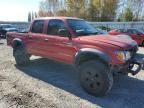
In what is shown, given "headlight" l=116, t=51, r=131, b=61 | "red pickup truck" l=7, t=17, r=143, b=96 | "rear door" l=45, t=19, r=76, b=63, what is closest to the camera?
"headlight" l=116, t=51, r=131, b=61

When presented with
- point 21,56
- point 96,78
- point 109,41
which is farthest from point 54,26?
point 96,78

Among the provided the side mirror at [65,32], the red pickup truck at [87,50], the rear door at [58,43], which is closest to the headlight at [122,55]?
the red pickup truck at [87,50]

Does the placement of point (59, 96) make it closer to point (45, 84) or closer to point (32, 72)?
point (45, 84)

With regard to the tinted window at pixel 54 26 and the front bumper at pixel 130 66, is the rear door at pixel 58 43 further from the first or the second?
the front bumper at pixel 130 66

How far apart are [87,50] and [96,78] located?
724 millimetres

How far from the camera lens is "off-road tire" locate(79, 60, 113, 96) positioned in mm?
5480

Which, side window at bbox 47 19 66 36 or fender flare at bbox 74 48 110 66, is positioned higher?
side window at bbox 47 19 66 36

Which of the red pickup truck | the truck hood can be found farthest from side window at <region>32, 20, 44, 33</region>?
the truck hood

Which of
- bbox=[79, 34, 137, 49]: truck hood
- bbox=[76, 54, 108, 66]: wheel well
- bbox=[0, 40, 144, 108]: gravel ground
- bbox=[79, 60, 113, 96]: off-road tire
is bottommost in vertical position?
bbox=[0, 40, 144, 108]: gravel ground

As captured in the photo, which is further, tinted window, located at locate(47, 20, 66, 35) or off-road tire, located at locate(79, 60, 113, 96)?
tinted window, located at locate(47, 20, 66, 35)

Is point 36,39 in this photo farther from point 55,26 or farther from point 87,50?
point 87,50

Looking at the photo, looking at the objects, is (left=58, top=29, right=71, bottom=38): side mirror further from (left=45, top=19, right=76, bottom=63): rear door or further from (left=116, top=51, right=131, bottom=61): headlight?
(left=116, top=51, right=131, bottom=61): headlight

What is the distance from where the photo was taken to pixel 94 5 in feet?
170

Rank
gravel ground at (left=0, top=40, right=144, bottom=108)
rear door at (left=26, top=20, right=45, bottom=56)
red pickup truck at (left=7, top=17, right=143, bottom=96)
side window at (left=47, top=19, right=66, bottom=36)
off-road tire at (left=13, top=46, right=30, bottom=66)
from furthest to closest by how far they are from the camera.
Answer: off-road tire at (left=13, top=46, right=30, bottom=66) → rear door at (left=26, top=20, right=45, bottom=56) → side window at (left=47, top=19, right=66, bottom=36) → red pickup truck at (left=7, top=17, right=143, bottom=96) → gravel ground at (left=0, top=40, right=144, bottom=108)
